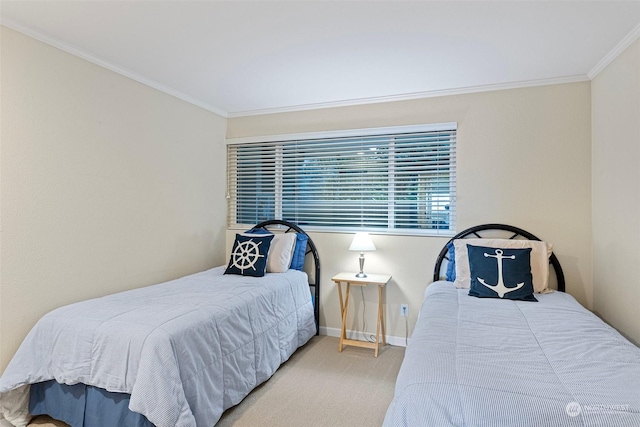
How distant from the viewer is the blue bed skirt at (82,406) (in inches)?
74.8

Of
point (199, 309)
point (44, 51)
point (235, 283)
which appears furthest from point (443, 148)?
point (44, 51)

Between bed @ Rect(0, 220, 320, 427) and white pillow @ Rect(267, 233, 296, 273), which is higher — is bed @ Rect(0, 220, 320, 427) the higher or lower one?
the lower one

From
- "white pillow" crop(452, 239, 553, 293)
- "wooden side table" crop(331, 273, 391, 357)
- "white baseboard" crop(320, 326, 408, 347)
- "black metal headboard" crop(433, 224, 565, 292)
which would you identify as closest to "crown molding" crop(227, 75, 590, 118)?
"black metal headboard" crop(433, 224, 565, 292)

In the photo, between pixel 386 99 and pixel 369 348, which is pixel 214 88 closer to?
pixel 386 99

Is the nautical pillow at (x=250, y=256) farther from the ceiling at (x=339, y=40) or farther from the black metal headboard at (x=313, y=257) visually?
the ceiling at (x=339, y=40)

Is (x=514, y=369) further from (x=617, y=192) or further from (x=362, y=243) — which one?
(x=362, y=243)

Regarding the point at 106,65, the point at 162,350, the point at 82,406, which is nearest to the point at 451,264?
the point at 162,350

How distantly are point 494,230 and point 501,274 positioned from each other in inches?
26.3

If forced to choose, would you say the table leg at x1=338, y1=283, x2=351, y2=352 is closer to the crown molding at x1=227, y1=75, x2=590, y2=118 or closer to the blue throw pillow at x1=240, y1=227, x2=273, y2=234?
the blue throw pillow at x1=240, y1=227, x2=273, y2=234

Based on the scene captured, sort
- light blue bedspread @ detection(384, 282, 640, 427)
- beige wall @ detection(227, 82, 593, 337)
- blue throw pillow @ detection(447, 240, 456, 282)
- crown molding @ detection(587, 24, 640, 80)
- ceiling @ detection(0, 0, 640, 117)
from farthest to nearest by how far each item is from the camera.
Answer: blue throw pillow @ detection(447, 240, 456, 282), beige wall @ detection(227, 82, 593, 337), crown molding @ detection(587, 24, 640, 80), ceiling @ detection(0, 0, 640, 117), light blue bedspread @ detection(384, 282, 640, 427)

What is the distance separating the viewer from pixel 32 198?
91.1 inches

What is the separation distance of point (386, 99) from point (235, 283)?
2302 millimetres

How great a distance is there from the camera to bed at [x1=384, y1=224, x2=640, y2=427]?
1.16 meters

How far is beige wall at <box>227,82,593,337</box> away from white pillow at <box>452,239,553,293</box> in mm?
268
